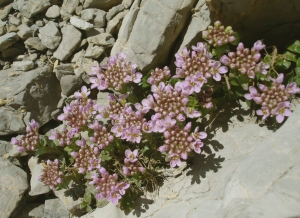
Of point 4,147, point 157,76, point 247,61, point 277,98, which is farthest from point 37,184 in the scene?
point 277,98

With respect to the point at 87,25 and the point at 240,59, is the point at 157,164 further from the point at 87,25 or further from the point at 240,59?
the point at 87,25

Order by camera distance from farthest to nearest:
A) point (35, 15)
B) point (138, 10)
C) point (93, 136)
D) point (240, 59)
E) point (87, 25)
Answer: point (35, 15) → point (87, 25) → point (138, 10) → point (93, 136) → point (240, 59)

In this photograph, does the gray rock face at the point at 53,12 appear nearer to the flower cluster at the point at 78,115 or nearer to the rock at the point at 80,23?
the rock at the point at 80,23

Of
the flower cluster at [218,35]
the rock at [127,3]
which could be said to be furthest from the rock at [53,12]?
the flower cluster at [218,35]

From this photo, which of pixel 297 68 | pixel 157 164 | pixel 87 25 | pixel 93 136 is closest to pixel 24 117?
pixel 93 136

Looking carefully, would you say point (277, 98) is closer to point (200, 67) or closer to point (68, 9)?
point (200, 67)

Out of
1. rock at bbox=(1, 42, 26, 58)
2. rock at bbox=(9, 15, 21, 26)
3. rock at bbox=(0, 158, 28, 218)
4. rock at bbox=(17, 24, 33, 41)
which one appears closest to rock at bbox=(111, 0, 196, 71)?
rock at bbox=(17, 24, 33, 41)
